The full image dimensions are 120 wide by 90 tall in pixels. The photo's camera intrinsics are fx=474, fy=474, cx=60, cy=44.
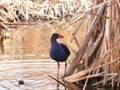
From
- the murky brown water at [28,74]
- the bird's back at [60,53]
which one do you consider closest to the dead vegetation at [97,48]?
the bird's back at [60,53]

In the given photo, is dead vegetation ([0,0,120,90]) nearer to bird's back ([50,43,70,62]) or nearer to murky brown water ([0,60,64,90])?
bird's back ([50,43,70,62])

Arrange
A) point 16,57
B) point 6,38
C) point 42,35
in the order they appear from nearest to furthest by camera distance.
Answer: point 16,57, point 6,38, point 42,35

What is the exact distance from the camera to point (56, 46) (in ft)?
20.0

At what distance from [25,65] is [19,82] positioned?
3.69 ft

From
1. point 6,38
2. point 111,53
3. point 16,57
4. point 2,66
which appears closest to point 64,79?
point 111,53

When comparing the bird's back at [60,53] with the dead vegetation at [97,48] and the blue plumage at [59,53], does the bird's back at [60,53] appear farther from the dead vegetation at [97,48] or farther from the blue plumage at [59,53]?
the dead vegetation at [97,48]

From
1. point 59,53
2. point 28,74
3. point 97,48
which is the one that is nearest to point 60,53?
point 59,53

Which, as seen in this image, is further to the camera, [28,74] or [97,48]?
[28,74]

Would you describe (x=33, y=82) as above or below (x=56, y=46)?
below

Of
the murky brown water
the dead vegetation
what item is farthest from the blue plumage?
the murky brown water

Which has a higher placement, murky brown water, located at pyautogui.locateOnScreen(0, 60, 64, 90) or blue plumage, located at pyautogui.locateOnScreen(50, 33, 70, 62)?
blue plumage, located at pyautogui.locateOnScreen(50, 33, 70, 62)

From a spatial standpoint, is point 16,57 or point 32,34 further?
point 32,34

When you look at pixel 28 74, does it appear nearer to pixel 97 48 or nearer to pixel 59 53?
pixel 59 53

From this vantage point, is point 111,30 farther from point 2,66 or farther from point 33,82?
point 2,66
